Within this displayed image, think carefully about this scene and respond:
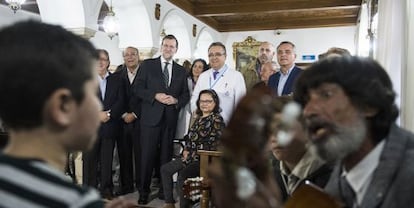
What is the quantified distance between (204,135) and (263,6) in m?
5.11

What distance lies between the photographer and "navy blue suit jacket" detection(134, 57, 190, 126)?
4.02 m

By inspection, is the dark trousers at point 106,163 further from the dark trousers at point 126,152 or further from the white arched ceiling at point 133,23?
the white arched ceiling at point 133,23

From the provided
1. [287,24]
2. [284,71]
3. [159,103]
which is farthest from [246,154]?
[287,24]

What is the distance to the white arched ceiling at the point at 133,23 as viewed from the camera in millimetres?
6418

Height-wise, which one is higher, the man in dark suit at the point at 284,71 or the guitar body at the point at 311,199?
the man in dark suit at the point at 284,71

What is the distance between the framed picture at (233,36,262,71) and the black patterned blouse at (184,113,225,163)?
267 inches

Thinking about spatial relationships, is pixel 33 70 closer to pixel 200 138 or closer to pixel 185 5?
pixel 200 138

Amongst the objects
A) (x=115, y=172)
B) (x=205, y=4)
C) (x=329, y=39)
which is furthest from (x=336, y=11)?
(x=115, y=172)

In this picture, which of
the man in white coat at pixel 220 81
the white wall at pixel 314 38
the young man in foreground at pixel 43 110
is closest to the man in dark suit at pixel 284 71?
the man in white coat at pixel 220 81

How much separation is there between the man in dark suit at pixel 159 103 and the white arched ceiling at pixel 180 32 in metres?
3.79

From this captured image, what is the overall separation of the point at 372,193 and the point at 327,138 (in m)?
0.16

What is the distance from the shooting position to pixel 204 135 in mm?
3613

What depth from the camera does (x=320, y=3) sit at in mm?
7840

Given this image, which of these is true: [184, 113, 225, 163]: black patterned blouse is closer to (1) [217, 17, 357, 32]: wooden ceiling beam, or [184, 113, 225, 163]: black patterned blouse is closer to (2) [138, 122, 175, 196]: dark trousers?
(2) [138, 122, 175, 196]: dark trousers
